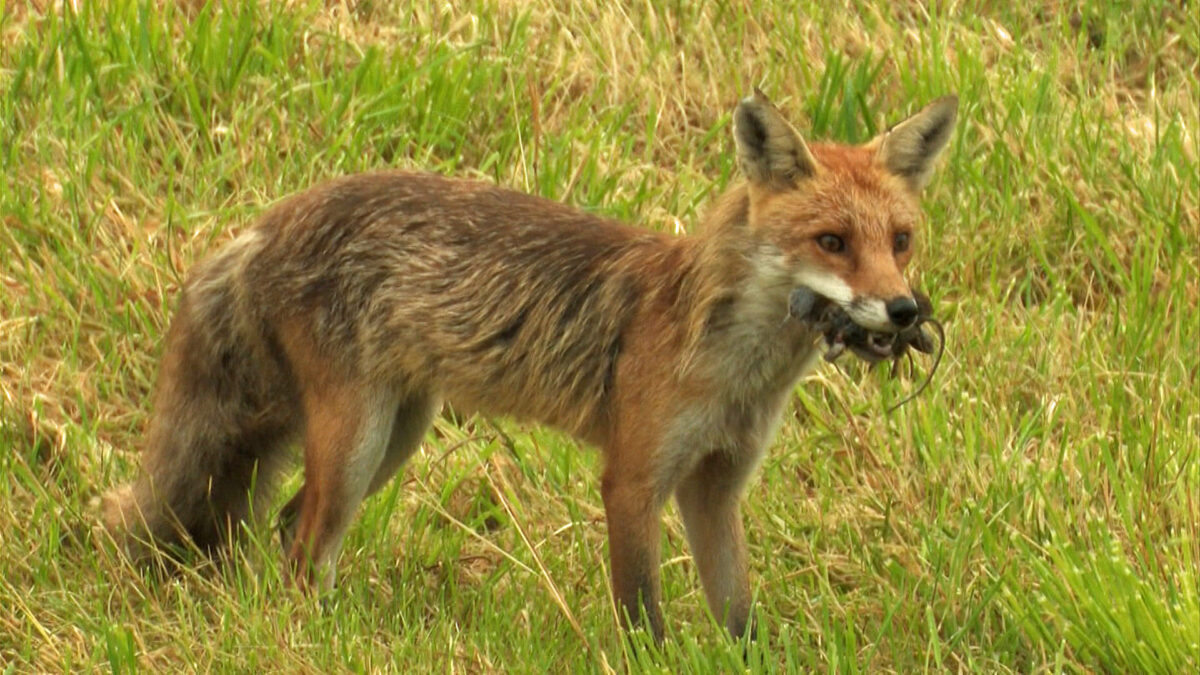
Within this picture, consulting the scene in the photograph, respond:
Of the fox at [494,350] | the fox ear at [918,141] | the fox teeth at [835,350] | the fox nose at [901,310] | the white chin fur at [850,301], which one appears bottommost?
the fox at [494,350]

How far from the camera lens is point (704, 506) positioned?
20.7ft

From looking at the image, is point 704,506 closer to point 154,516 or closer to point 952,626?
point 952,626

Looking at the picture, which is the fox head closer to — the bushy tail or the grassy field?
the grassy field

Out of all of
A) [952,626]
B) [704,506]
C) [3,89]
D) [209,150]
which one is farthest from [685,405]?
[3,89]

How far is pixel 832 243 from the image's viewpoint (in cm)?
565

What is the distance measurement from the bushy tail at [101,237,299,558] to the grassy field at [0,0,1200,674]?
0.17m

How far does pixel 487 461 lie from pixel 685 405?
1455 mm

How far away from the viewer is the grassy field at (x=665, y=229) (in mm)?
5879

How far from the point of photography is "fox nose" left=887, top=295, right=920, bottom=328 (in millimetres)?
5312

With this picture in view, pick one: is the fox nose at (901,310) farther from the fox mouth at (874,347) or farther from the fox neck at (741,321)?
the fox neck at (741,321)

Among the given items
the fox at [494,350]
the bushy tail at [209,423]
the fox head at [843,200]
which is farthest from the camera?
the bushy tail at [209,423]

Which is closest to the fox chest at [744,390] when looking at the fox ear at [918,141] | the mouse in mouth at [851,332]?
the mouse in mouth at [851,332]

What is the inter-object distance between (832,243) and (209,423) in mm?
2169

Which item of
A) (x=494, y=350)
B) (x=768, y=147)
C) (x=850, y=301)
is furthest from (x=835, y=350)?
(x=494, y=350)
